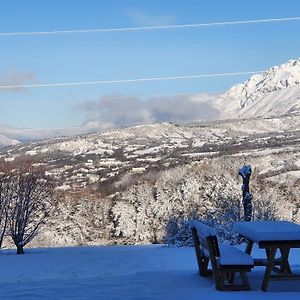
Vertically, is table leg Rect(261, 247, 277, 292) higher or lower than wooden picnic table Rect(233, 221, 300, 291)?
lower

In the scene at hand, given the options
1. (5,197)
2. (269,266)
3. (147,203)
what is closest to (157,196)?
(147,203)

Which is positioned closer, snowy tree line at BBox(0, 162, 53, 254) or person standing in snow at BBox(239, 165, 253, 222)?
person standing in snow at BBox(239, 165, 253, 222)

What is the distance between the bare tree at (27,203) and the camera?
82.9 feet

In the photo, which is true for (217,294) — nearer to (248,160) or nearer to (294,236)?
(294,236)

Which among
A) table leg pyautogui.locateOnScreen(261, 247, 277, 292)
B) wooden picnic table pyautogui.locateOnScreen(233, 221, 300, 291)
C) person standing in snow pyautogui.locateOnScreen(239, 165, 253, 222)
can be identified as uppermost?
person standing in snow pyautogui.locateOnScreen(239, 165, 253, 222)

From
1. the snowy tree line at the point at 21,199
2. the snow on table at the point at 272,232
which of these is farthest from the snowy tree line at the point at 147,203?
the snow on table at the point at 272,232

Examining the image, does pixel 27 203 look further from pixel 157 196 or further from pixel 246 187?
pixel 157 196

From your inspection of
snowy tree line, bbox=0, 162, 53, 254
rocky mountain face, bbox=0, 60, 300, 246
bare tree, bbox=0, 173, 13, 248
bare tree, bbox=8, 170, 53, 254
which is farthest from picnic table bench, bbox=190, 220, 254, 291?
bare tree, bbox=0, 173, 13, 248

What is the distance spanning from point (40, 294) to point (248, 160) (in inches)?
2462

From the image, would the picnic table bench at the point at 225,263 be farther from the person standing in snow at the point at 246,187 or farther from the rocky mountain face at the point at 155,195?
the rocky mountain face at the point at 155,195

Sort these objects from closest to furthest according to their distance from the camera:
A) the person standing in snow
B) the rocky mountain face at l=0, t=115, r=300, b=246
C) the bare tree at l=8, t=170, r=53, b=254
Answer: the person standing in snow
the bare tree at l=8, t=170, r=53, b=254
the rocky mountain face at l=0, t=115, r=300, b=246

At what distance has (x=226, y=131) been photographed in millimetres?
155250

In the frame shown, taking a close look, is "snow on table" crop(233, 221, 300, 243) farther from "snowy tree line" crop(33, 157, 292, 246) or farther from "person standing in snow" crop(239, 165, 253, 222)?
"snowy tree line" crop(33, 157, 292, 246)

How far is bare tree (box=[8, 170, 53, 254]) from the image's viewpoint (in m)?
25.3
